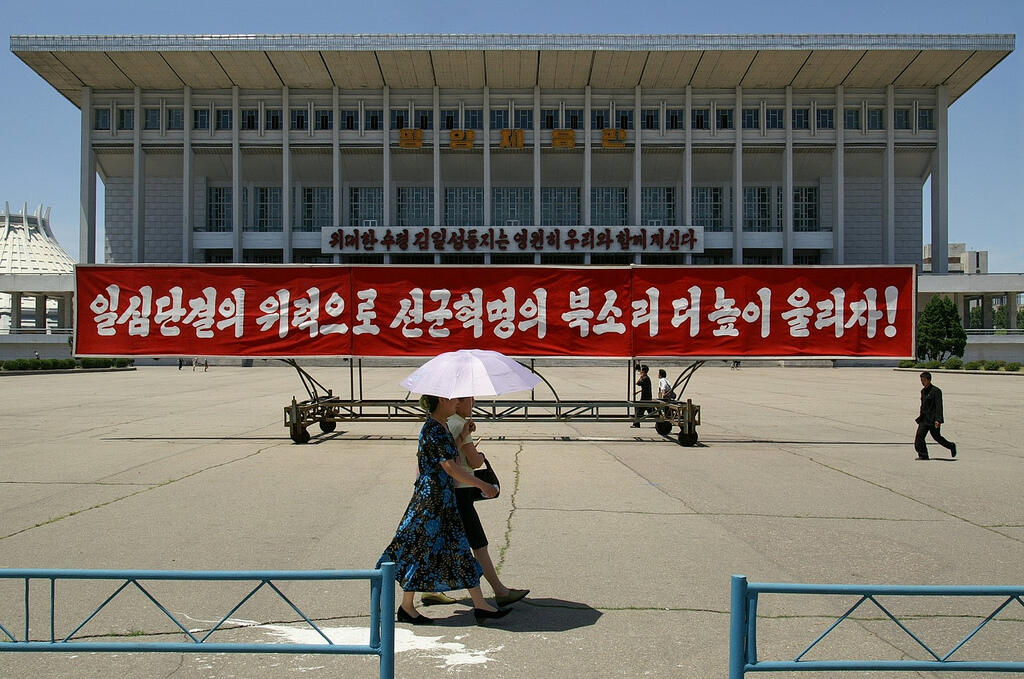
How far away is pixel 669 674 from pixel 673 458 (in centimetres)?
855

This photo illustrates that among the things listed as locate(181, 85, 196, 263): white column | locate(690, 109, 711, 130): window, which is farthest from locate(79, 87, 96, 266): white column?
locate(690, 109, 711, 130): window

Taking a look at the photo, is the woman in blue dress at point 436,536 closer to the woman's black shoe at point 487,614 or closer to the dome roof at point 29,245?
the woman's black shoe at point 487,614

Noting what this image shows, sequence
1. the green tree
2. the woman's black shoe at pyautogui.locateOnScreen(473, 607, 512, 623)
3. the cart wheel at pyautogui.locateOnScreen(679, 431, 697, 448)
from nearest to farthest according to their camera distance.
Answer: the woman's black shoe at pyautogui.locateOnScreen(473, 607, 512, 623), the cart wheel at pyautogui.locateOnScreen(679, 431, 697, 448), the green tree

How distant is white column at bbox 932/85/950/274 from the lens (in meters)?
56.4

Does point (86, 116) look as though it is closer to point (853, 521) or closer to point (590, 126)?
point (590, 126)

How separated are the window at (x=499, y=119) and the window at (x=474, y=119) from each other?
90cm

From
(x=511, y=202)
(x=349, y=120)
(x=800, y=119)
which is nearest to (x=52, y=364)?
(x=349, y=120)

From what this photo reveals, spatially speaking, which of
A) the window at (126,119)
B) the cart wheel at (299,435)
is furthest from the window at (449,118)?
the cart wheel at (299,435)

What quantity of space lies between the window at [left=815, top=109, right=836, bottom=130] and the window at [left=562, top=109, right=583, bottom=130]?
18487 mm

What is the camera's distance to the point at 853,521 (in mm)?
8211

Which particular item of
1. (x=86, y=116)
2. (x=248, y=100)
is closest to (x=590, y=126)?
(x=248, y=100)

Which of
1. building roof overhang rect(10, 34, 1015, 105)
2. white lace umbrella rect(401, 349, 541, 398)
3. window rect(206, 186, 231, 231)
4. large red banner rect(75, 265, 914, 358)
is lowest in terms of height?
white lace umbrella rect(401, 349, 541, 398)

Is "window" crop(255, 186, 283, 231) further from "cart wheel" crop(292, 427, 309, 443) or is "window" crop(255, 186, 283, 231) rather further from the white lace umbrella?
the white lace umbrella

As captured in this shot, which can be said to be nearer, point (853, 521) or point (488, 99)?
point (853, 521)
